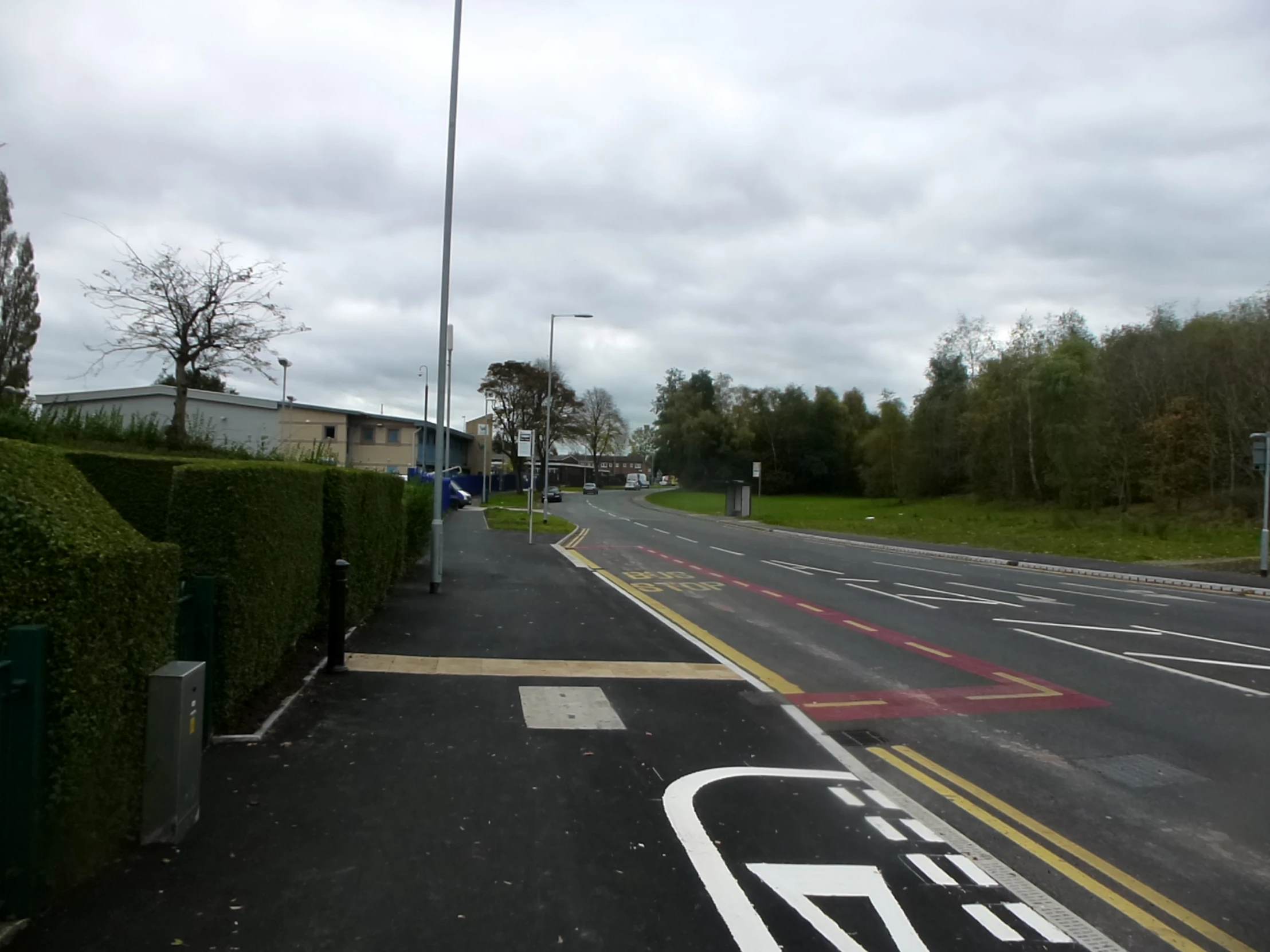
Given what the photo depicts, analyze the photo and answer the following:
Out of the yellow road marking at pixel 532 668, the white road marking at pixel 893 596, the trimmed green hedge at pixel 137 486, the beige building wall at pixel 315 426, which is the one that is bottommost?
the white road marking at pixel 893 596

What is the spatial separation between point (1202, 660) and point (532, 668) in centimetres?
813

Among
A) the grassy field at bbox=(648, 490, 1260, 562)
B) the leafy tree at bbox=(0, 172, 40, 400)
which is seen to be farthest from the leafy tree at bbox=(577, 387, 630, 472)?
the leafy tree at bbox=(0, 172, 40, 400)

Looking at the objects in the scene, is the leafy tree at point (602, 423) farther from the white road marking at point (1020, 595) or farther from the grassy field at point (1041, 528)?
the white road marking at point (1020, 595)

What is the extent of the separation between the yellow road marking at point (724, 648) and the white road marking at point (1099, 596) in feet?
29.2

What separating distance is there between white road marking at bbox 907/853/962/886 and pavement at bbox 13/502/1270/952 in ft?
0.08

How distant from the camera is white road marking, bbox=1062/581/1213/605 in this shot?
1823cm

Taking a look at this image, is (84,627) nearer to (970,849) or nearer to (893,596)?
(970,849)

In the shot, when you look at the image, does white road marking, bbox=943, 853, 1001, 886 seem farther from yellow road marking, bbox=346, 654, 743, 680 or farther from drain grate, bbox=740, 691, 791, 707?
yellow road marking, bbox=346, 654, 743, 680

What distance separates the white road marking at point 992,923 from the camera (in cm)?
398

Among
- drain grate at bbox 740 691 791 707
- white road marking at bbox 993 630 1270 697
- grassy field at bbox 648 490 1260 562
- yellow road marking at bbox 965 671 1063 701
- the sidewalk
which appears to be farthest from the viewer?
grassy field at bbox 648 490 1260 562

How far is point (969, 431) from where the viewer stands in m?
68.1

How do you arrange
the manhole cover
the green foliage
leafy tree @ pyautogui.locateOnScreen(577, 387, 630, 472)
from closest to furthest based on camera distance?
the manhole cover, the green foliage, leafy tree @ pyautogui.locateOnScreen(577, 387, 630, 472)

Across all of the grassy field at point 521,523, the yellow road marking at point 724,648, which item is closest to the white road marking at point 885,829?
the yellow road marking at point 724,648

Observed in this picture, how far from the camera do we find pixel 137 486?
881 centimetres
